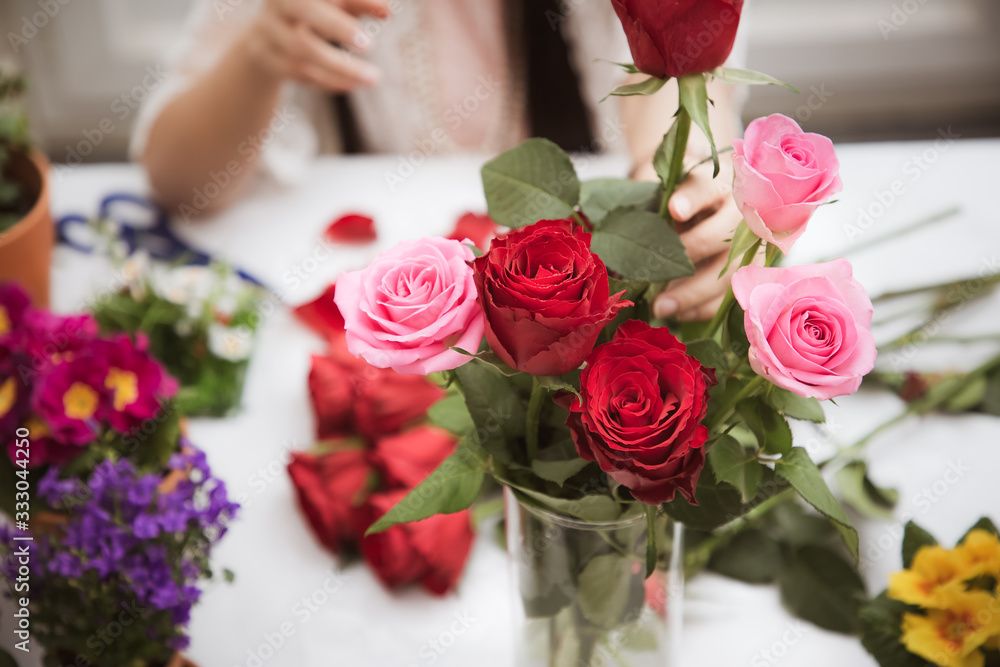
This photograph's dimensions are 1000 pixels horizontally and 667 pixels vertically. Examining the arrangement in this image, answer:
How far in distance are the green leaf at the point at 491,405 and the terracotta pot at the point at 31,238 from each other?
0.47 m

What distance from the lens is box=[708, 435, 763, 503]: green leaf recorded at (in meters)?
0.31

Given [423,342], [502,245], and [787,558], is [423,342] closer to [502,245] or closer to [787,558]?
[502,245]

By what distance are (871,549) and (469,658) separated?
28 cm

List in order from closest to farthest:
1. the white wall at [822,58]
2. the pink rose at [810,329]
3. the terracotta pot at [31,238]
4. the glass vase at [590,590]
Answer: the pink rose at [810,329]
the glass vase at [590,590]
the terracotta pot at [31,238]
the white wall at [822,58]

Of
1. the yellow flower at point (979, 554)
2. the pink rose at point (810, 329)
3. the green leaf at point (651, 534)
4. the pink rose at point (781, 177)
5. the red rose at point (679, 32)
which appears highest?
the red rose at point (679, 32)

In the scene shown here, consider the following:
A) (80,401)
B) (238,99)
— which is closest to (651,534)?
(80,401)

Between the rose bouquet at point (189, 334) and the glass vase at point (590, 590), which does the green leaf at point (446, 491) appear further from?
the rose bouquet at point (189, 334)

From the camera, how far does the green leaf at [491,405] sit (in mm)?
335

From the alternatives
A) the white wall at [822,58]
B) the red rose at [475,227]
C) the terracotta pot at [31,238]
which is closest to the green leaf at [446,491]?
the red rose at [475,227]

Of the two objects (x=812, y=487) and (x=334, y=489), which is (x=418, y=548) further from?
(x=812, y=487)

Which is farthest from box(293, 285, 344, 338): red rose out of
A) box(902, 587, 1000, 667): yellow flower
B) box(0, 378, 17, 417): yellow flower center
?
box(902, 587, 1000, 667): yellow flower

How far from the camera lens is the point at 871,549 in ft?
1.75

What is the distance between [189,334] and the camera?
0.65 meters

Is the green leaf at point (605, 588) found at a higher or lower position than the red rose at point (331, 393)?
higher
